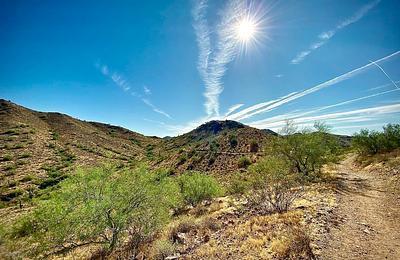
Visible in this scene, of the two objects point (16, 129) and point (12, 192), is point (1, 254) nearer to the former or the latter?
point (12, 192)

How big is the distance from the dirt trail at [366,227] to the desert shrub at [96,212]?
10.4 metres

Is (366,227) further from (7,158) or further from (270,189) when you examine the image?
(7,158)

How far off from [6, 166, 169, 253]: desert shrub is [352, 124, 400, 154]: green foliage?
38.3m

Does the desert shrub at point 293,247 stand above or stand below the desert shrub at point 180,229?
above

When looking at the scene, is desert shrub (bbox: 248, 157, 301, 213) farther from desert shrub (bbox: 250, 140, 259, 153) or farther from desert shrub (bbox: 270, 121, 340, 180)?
desert shrub (bbox: 250, 140, 259, 153)

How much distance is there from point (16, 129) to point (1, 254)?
7767cm

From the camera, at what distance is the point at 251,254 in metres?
9.60

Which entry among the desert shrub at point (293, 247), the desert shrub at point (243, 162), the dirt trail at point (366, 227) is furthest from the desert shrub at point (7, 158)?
the dirt trail at point (366, 227)

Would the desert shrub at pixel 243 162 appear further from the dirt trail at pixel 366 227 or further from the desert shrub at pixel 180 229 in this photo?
the desert shrub at pixel 180 229

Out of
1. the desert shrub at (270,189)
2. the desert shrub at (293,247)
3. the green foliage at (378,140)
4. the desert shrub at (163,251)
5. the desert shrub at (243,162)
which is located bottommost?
the desert shrub at (163,251)

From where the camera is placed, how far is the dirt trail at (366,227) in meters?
8.30

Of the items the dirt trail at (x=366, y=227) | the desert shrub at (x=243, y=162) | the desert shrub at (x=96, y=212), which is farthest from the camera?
the desert shrub at (x=243, y=162)

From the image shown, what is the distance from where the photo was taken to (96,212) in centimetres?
1234

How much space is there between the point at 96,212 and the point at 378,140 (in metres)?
43.8
